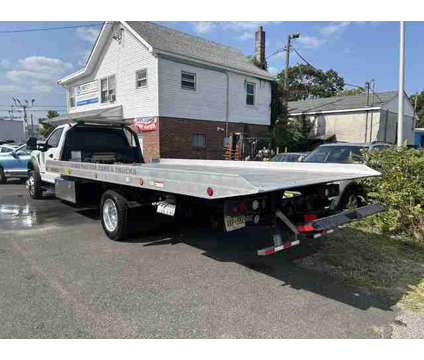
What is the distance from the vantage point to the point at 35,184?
944 centimetres

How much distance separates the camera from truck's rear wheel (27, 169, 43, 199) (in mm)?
9383

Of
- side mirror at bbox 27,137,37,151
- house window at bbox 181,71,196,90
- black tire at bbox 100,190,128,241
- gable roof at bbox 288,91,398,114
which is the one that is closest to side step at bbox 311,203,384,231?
black tire at bbox 100,190,128,241

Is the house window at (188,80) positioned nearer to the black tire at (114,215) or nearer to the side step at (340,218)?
the black tire at (114,215)

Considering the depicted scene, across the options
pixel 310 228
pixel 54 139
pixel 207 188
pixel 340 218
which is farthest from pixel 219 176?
pixel 54 139

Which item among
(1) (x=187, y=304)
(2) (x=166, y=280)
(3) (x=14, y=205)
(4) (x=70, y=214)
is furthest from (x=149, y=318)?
(3) (x=14, y=205)

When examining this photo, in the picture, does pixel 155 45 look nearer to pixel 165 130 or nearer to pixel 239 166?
pixel 165 130

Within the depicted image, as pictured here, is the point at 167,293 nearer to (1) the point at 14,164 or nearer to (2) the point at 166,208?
(2) the point at 166,208

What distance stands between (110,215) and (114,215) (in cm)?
17

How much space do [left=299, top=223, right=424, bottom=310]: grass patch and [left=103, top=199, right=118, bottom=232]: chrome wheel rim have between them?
3142 millimetres

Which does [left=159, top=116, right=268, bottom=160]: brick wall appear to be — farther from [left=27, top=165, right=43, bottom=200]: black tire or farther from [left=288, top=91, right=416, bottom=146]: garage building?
[left=288, top=91, right=416, bottom=146]: garage building

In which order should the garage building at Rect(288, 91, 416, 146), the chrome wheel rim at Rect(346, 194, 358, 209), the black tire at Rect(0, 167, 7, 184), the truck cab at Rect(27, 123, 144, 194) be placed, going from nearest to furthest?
the chrome wheel rim at Rect(346, 194, 358, 209), the truck cab at Rect(27, 123, 144, 194), the black tire at Rect(0, 167, 7, 184), the garage building at Rect(288, 91, 416, 146)

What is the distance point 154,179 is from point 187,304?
167 centimetres

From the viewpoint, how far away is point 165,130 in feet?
54.7

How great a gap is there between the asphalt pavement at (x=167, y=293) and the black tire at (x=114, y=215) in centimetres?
16
